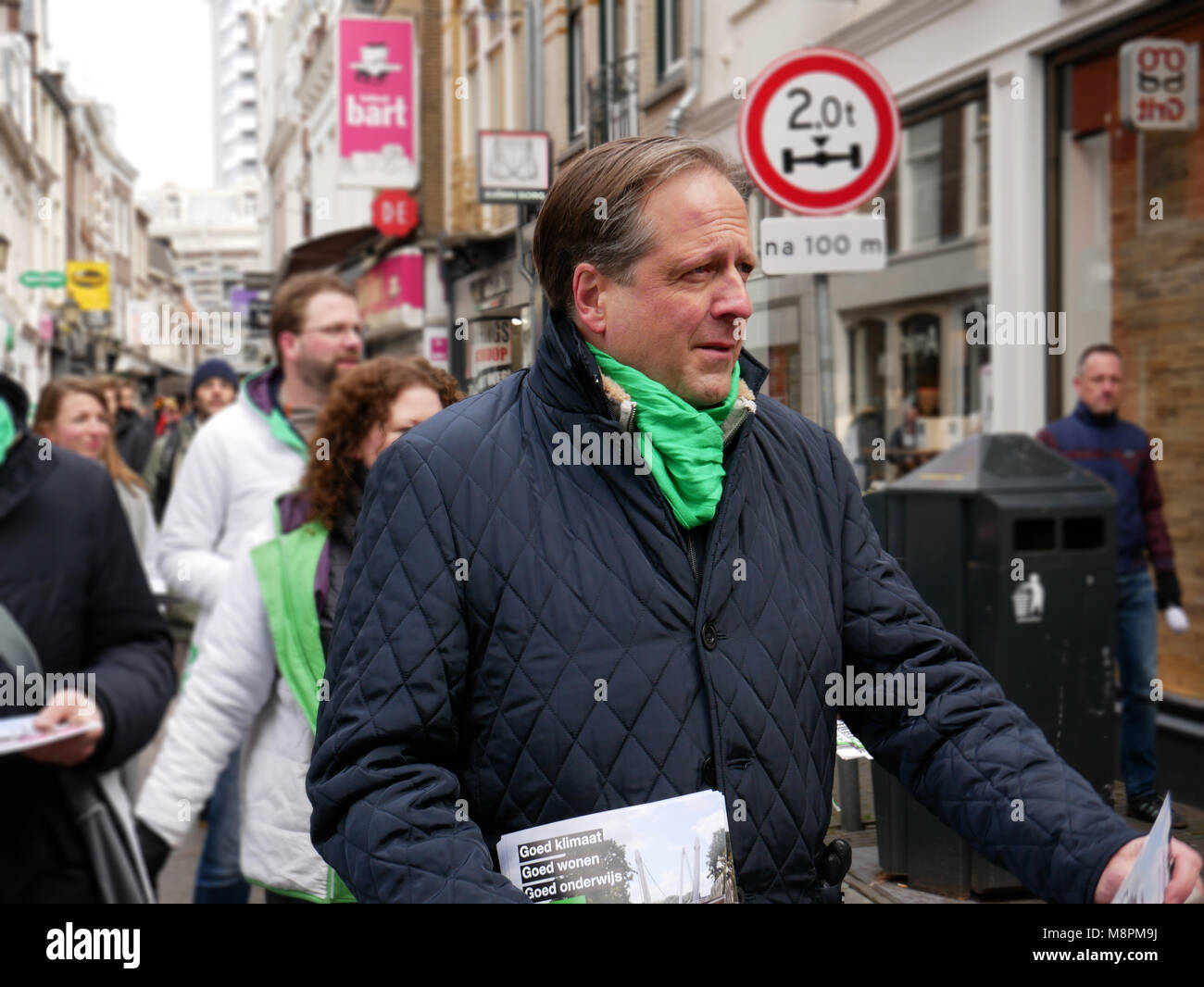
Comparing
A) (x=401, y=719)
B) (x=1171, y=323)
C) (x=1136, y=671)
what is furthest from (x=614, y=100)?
(x=1171, y=323)

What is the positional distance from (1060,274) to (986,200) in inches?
30.6

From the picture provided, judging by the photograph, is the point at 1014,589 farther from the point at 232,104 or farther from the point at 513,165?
the point at 232,104

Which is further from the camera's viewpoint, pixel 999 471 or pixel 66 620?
pixel 999 471

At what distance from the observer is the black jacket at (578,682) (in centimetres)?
186

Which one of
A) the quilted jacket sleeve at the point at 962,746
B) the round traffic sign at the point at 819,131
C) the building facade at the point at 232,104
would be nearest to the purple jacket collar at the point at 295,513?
the quilted jacket sleeve at the point at 962,746

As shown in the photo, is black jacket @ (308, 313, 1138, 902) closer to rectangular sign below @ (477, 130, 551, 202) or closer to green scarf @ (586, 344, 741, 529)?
green scarf @ (586, 344, 741, 529)

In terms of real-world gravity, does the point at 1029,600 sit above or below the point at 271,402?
below

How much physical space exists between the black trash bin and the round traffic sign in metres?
1.36

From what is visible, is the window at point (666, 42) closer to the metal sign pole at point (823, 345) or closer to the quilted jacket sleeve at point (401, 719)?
the metal sign pole at point (823, 345)

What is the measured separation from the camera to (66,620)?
287 cm

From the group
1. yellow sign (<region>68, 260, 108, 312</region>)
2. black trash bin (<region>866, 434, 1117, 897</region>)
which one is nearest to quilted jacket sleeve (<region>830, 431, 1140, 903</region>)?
black trash bin (<region>866, 434, 1117, 897</region>)

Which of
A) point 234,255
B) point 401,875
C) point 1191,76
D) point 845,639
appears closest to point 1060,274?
point 1191,76

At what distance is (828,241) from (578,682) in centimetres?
377

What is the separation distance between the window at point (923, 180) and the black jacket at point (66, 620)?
23.6ft
